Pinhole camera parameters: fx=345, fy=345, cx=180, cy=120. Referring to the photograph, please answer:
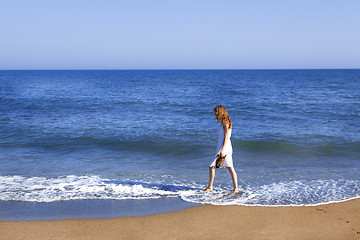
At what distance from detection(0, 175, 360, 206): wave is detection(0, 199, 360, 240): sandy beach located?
0.49 metres

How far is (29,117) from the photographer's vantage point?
1770cm

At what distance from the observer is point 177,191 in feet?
22.1

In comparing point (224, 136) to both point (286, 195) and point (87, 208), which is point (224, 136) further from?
point (87, 208)

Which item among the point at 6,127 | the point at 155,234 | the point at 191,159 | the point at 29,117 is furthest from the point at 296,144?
the point at 29,117

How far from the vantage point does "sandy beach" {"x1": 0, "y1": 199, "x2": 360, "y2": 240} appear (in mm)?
4770

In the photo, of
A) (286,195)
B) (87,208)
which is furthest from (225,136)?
(87,208)

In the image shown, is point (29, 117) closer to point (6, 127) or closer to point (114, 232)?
point (6, 127)

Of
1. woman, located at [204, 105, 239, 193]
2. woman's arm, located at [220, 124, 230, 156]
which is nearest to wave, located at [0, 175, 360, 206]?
woman, located at [204, 105, 239, 193]

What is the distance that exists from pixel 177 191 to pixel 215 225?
1.77 meters

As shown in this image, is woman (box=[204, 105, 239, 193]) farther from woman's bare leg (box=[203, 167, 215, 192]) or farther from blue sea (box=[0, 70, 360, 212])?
blue sea (box=[0, 70, 360, 212])

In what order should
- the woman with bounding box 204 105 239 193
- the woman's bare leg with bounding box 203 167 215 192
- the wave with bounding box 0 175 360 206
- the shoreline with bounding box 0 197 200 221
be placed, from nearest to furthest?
the shoreline with bounding box 0 197 200 221, the wave with bounding box 0 175 360 206, the woman with bounding box 204 105 239 193, the woman's bare leg with bounding box 203 167 215 192

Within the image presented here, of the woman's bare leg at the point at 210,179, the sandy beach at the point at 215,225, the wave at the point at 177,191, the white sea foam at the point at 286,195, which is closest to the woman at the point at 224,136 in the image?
the woman's bare leg at the point at 210,179

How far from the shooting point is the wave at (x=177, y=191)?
20.4ft

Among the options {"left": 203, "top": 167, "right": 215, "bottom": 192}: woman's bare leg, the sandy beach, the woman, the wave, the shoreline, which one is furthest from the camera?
{"left": 203, "top": 167, "right": 215, "bottom": 192}: woman's bare leg
